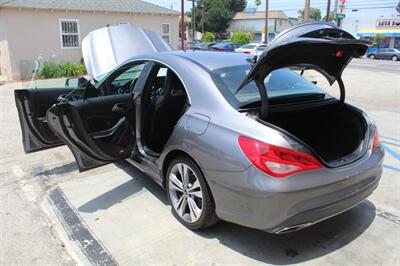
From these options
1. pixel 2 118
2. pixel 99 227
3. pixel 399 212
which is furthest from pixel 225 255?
pixel 2 118

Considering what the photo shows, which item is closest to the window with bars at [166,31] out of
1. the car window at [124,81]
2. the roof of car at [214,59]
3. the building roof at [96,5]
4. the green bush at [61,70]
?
the building roof at [96,5]

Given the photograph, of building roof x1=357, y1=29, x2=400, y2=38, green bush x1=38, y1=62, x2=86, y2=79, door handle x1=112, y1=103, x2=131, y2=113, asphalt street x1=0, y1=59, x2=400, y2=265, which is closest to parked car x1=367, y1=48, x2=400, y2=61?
building roof x1=357, y1=29, x2=400, y2=38

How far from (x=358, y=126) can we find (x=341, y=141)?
0.71 feet

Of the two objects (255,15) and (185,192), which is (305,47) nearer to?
(185,192)

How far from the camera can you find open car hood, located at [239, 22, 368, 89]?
2.60m

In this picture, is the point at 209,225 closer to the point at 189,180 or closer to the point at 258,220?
the point at 189,180

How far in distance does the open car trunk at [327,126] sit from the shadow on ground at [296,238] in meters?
0.67

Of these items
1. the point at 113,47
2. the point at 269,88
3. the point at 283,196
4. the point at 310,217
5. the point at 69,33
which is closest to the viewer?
the point at 283,196

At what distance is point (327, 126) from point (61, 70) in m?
16.6

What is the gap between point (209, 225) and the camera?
10.6 feet

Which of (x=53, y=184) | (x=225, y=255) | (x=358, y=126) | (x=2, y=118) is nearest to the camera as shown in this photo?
(x=225, y=255)

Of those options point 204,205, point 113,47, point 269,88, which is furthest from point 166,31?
point 204,205

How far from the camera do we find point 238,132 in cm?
278

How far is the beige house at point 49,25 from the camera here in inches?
677
